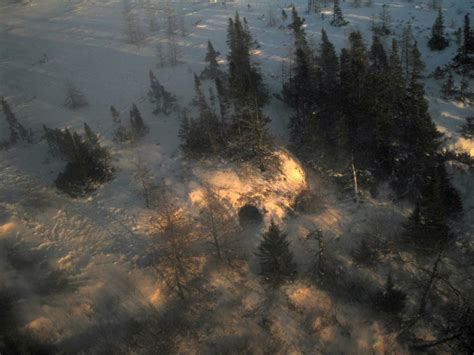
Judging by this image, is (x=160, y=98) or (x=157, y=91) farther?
(x=160, y=98)

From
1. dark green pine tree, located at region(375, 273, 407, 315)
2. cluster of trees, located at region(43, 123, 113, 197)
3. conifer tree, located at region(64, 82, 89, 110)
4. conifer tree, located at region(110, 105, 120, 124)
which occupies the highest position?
conifer tree, located at region(64, 82, 89, 110)

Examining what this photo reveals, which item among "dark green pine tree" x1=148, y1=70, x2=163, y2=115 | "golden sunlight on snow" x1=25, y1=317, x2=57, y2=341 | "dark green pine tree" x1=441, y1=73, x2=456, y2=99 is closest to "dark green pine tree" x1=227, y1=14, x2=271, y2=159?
"dark green pine tree" x1=148, y1=70, x2=163, y2=115

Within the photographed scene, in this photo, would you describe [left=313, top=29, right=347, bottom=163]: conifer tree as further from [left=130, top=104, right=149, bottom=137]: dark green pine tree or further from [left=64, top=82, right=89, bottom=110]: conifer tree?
[left=64, top=82, right=89, bottom=110]: conifer tree

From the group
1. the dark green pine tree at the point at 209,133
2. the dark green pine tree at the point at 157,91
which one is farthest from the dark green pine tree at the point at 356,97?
the dark green pine tree at the point at 157,91

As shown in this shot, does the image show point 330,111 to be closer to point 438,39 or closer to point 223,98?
point 223,98

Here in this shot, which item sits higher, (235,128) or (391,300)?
(235,128)

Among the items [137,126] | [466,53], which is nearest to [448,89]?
[466,53]

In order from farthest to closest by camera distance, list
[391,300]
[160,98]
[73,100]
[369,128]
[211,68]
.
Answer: [211,68] → [73,100] → [160,98] → [369,128] → [391,300]
